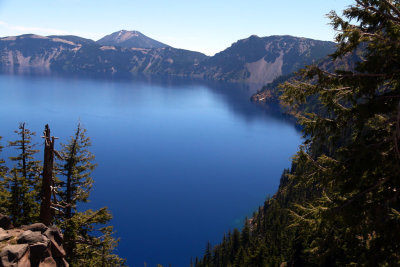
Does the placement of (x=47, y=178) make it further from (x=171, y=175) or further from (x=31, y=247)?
(x=171, y=175)

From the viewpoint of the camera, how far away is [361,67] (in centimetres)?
876

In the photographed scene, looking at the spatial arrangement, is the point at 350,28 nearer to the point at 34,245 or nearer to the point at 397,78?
the point at 397,78

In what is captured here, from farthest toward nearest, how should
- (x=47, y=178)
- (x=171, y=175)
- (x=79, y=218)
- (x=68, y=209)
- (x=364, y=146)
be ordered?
(x=171, y=175) → (x=68, y=209) → (x=79, y=218) → (x=47, y=178) → (x=364, y=146)

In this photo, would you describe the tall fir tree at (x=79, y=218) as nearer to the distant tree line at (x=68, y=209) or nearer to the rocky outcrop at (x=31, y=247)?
the distant tree line at (x=68, y=209)

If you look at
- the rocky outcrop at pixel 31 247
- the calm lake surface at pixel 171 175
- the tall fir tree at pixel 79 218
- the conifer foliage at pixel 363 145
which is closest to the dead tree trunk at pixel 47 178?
the rocky outcrop at pixel 31 247

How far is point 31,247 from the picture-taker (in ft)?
45.7

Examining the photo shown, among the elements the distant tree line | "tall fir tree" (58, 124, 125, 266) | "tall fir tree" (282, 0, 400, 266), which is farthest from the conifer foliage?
the distant tree line

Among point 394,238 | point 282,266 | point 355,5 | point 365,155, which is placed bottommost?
point 282,266

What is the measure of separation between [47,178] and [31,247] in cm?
385

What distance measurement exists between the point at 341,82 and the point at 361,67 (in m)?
0.79

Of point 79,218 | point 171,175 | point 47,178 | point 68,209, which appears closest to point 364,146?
point 47,178

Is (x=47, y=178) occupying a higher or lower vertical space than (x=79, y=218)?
higher

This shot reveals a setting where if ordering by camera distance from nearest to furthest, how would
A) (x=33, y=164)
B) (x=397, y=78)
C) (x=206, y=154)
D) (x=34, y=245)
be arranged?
(x=397, y=78), (x=34, y=245), (x=33, y=164), (x=206, y=154)

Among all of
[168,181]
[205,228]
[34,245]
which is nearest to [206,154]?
[168,181]
